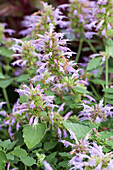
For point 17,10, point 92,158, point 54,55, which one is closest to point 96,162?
point 92,158

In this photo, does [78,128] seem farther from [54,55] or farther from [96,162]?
[54,55]

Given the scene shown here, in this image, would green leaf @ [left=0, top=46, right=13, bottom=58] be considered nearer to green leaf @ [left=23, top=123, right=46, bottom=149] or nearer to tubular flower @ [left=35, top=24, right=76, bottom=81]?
tubular flower @ [left=35, top=24, right=76, bottom=81]

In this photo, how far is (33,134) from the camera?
0.93 metres

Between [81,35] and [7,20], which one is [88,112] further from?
[7,20]

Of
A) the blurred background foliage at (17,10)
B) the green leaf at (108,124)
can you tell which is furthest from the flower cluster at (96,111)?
the blurred background foliage at (17,10)

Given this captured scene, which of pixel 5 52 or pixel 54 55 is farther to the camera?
pixel 5 52

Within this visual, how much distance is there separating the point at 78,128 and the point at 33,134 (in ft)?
0.56

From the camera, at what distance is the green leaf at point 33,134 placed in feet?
2.91

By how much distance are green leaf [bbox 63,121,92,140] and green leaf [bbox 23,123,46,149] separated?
0.33ft

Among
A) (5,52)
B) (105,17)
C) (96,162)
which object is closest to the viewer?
(96,162)

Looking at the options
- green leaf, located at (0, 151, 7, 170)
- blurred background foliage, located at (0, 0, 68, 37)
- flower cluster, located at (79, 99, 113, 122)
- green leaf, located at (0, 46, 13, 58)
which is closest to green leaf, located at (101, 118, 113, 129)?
flower cluster, located at (79, 99, 113, 122)

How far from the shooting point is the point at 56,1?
7.84ft

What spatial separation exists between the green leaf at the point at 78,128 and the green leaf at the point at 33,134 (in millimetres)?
99

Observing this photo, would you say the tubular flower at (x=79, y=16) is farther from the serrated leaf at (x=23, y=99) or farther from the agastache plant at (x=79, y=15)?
the serrated leaf at (x=23, y=99)
